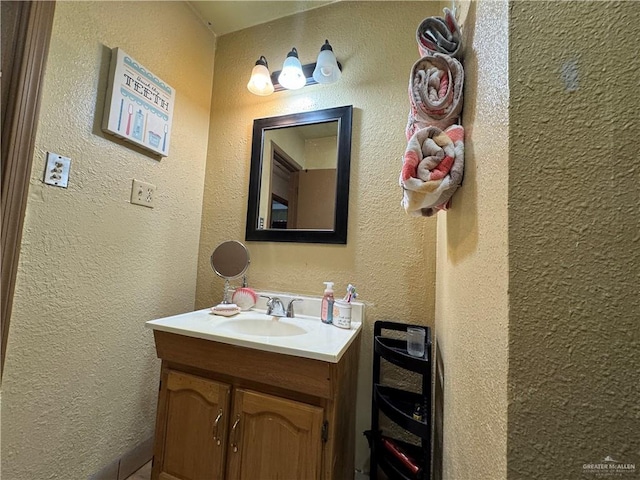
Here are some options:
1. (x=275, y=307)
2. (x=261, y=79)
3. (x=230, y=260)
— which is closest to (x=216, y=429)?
(x=275, y=307)

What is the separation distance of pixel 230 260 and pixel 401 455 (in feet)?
3.50

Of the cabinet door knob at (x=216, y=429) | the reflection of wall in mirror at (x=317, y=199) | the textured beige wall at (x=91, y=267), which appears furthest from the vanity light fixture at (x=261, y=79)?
the cabinet door knob at (x=216, y=429)

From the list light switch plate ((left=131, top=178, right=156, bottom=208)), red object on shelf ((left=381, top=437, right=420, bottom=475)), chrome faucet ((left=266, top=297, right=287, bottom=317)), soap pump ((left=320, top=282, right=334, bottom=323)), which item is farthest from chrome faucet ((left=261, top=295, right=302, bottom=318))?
light switch plate ((left=131, top=178, right=156, bottom=208))

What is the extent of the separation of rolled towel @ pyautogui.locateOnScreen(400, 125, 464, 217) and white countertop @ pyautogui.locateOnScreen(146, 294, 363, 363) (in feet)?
1.67

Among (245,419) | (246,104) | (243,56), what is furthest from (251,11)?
(245,419)

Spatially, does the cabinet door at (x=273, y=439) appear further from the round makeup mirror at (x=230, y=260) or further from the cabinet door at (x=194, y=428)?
the round makeup mirror at (x=230, y=260)

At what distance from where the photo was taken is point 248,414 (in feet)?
2.83

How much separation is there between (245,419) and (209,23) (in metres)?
1.96

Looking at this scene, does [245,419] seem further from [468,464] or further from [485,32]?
[485,32]

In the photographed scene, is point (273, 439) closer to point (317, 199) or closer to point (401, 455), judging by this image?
point (401, 455)

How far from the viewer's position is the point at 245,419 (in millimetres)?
863

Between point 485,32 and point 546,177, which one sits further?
point 485,32

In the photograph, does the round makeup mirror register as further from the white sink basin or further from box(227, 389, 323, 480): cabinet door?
box(227, 389, 323, 480): cabinet door

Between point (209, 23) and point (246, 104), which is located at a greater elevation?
point (209, 23)
